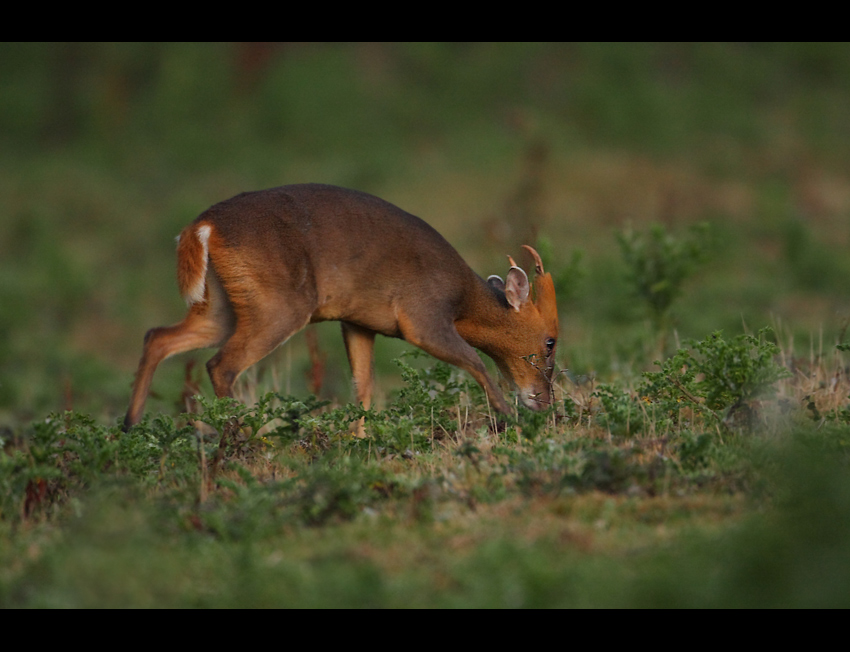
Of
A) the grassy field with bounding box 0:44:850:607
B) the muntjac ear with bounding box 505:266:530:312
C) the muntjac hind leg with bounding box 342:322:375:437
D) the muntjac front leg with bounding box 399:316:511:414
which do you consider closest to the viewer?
the grassy field with bounding box 0:44:850:607

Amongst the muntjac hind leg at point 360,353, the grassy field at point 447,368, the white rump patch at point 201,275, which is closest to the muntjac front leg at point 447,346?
the grassy field at point 447,368

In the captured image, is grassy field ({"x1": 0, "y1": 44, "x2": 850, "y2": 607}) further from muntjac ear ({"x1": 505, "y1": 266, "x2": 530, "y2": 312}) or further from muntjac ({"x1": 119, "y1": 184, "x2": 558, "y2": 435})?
muntjac ear ({"x1": 505, "y1": 266, "x2": 530, "y2": 312})

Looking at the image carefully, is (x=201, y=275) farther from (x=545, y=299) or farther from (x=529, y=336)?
(x=545, y=299)

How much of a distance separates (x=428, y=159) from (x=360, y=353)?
1720 cm

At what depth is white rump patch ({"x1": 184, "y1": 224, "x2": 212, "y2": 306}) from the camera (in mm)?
7707

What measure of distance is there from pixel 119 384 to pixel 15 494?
8.35 meters

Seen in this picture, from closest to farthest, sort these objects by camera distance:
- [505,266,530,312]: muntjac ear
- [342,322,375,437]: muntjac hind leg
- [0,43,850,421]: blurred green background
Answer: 1. [505,266,530,312]: muntjac ear
2. [342,322,375,437]: muntjac hind leg
3. [0,43,850,421]: blurred green background

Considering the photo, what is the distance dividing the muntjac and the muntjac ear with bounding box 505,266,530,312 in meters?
0.01

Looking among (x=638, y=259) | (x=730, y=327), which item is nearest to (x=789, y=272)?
(x=730, y=327)

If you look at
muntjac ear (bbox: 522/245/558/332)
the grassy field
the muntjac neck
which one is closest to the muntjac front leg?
the grassy field

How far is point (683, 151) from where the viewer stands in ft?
82.0

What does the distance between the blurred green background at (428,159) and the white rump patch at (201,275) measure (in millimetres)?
6708

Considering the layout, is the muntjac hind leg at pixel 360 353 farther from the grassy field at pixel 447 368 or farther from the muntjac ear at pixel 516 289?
the muntjac ear at pixel 516 289

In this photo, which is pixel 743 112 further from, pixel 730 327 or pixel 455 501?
pixel 455 501
